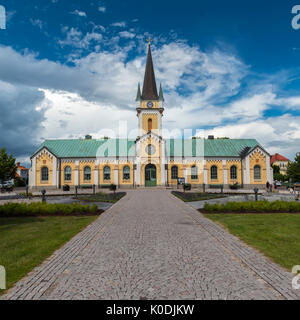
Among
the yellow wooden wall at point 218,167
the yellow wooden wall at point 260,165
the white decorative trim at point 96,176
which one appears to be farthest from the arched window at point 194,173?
the white decorative trim at point 96,176

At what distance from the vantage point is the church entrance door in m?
38.5

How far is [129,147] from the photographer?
40.9 m

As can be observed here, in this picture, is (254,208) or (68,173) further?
(68,173)

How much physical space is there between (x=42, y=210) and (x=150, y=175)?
2579 centimetres

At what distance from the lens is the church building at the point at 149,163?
38.4m

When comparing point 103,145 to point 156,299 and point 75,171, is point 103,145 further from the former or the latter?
point 156,299

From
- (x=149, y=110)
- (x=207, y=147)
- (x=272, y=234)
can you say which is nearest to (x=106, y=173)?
(x=149, y=110)

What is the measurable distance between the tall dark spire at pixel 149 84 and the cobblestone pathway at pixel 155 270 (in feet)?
116

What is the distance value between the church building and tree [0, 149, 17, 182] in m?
3.15

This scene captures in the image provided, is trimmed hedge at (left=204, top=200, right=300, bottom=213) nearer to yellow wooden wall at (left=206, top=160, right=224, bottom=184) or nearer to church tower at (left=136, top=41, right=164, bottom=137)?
yellow wooden wall at (left=206, top=160, right=224, bottom=184)

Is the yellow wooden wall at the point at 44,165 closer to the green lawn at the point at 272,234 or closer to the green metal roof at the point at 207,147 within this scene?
the green metal roof at the point at 207,147

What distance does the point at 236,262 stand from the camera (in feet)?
20.1

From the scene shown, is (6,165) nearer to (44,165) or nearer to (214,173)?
(44,165)
